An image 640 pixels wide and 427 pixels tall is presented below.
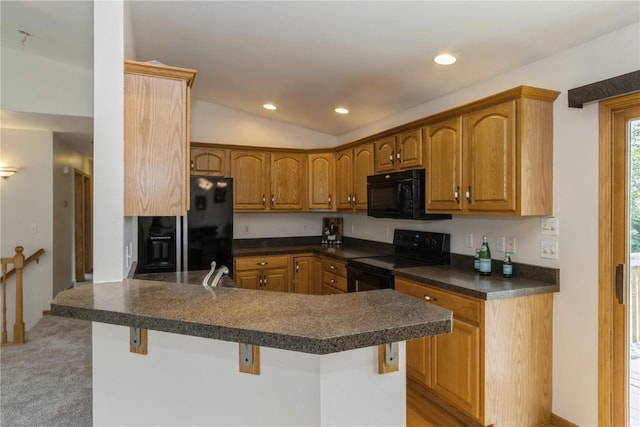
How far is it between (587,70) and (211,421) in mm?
2709

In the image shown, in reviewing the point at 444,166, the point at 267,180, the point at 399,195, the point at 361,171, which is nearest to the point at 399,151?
the point at 399,195

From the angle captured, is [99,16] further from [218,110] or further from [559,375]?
[559,375]

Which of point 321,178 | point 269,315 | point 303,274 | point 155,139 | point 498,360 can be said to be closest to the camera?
point 269,315

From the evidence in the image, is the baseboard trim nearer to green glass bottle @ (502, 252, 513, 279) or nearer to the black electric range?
green glass bottle @ (502, 252, 513, 279)

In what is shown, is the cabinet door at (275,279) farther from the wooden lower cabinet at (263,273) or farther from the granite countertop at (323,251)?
the granite countertop at (323,251)

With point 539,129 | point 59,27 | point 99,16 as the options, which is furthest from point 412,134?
point 59,27

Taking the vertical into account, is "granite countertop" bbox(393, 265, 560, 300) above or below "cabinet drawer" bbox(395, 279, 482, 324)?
above

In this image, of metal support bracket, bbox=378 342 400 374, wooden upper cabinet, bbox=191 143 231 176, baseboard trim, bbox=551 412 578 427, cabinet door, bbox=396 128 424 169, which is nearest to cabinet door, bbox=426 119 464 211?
cabinet door, bbox=396 128 424 169

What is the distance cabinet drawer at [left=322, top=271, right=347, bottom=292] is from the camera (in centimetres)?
378

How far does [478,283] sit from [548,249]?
0.52 metres

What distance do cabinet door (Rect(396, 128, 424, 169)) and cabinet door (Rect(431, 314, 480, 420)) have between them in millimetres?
1372

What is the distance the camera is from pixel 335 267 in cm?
396

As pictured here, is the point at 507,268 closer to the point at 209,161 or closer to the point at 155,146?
the point at 155,146

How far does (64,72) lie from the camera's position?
3.74 m
